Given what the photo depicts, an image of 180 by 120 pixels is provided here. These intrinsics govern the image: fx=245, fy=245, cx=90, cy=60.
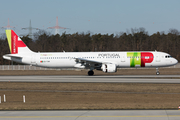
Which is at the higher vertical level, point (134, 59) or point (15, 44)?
point (15, 44)

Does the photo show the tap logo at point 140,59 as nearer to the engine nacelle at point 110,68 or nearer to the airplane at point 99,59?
the airplane at point 99,59

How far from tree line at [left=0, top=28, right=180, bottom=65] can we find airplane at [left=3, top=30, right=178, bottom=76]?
44336 millimetres

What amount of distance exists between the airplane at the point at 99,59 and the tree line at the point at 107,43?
44336 millimetres

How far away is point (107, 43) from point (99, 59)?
70.4 meters

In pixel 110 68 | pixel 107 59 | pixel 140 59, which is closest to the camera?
pixel 110 68

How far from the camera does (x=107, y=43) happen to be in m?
114

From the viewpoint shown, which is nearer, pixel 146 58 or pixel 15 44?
pixel 146 58

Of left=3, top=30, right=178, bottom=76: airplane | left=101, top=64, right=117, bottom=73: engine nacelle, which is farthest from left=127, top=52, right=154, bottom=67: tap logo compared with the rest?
left=101, top=64, right=117, bottom=73: engine nacelle
